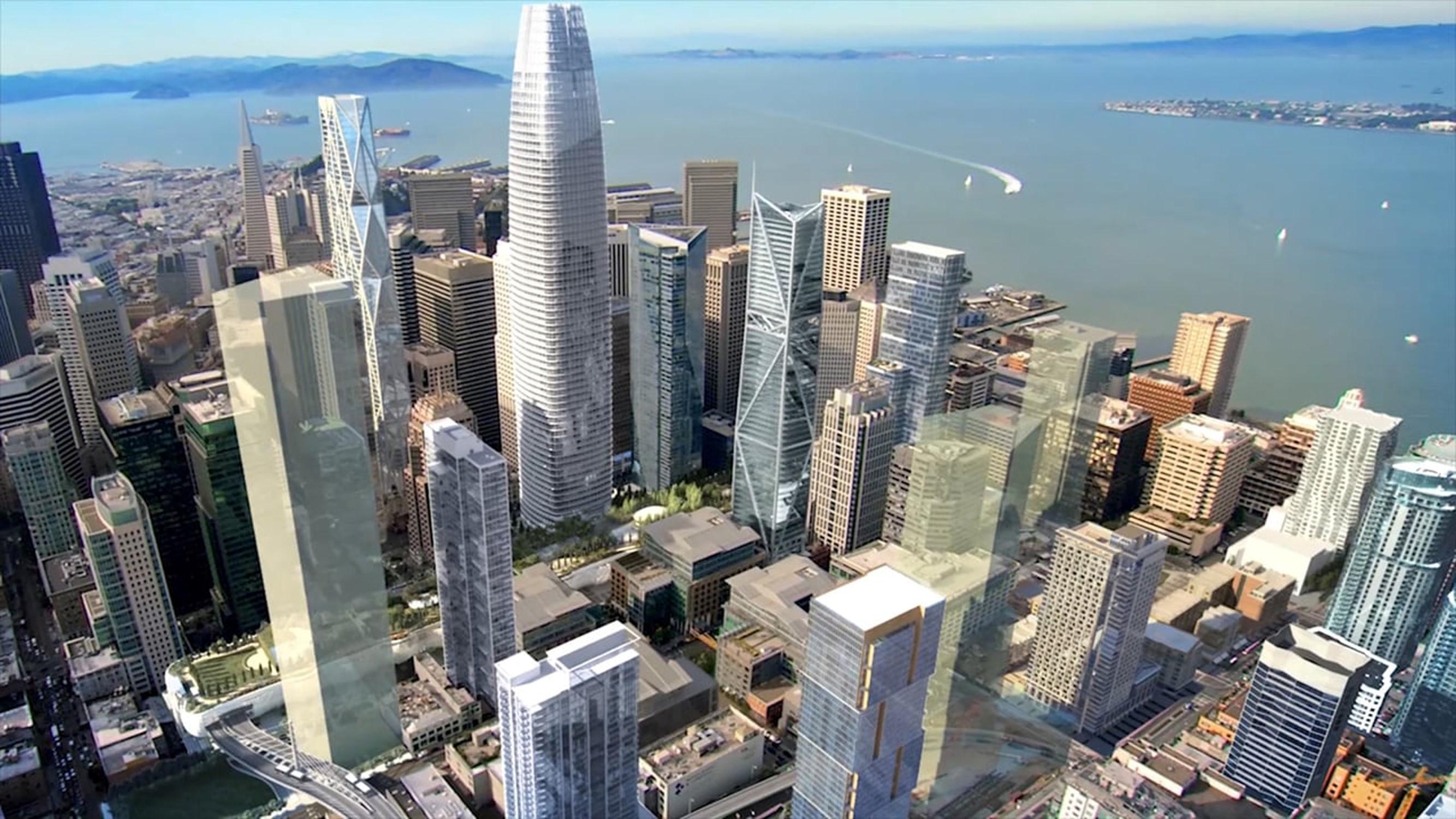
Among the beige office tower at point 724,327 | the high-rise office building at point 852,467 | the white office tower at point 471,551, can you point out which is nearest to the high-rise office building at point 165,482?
the white office tower at point 471,551

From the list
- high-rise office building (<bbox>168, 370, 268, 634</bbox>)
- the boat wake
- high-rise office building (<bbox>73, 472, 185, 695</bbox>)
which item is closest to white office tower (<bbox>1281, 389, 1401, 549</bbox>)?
high-rise office building (<bbox>168, 370, 268, 634</bbox>)

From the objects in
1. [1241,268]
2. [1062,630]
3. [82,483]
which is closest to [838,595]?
[1062,630]

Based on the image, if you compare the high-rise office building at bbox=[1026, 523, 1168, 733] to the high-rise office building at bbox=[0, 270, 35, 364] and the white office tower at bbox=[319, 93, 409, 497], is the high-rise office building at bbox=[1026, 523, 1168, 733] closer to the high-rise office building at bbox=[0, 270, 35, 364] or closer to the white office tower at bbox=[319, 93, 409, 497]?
the white office tower at bbox=[319, 93, 409, 497]

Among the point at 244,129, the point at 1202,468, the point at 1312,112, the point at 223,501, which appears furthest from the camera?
the point at 1312,112

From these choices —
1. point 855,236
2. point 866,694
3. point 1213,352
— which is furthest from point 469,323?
point 1213,352

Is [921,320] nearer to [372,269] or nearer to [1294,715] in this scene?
[1294,715]

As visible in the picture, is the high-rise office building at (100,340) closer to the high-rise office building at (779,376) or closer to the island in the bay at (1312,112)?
the high-rise office building at (779,376)

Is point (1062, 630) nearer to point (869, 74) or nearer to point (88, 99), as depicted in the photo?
point (88, 99)

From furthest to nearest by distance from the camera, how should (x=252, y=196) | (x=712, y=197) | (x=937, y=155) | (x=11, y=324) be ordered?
(x=937, y=155), (x=712, y=197), (x=252, y=196), (x=11, y=324)
